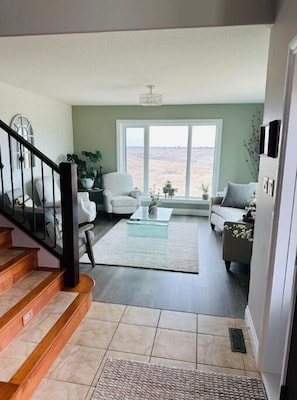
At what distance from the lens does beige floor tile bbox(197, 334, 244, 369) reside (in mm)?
1973

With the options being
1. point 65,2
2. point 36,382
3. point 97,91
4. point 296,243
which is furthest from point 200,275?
point 97,91

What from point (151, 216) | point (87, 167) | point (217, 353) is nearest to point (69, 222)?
point (217, 353)

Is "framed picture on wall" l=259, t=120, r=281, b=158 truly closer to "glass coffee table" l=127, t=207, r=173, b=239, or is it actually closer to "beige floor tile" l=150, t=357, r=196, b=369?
"beige floor tile" l=150, t=357, r=196, b=369

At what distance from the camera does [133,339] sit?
2.19 metres

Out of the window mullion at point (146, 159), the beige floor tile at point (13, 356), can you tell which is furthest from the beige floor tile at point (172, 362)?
the window mullion at point (146, 159)

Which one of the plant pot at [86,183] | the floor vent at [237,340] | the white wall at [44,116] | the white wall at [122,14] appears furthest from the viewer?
the plant pot at [86,183]

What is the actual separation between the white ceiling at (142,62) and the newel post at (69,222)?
117 centimetres

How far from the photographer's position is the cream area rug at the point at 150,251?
3.62 metres

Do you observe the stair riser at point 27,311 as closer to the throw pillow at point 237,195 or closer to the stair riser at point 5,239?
the stair riser at point 5,239

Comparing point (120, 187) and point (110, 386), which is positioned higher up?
point (120, 187)

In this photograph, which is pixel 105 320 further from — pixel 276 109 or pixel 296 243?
pixel 276 109

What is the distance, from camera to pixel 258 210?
2225mm

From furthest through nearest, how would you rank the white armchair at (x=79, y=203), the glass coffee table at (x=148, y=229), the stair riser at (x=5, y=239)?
the white armchair at (x=79, y=203)
the glass coffee table at (x=148, y=229)
the stair riser at (x=5, y=239)

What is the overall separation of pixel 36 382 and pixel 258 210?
198cm
